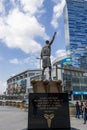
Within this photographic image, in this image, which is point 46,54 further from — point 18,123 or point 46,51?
point 18,123

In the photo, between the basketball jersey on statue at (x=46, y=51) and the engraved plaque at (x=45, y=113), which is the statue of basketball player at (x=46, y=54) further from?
the engraved plaque at (x=45, y=113)

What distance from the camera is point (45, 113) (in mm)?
13836

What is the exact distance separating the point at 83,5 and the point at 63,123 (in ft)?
609

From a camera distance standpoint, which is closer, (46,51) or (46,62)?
(46,62)

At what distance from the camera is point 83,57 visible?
14025 cm

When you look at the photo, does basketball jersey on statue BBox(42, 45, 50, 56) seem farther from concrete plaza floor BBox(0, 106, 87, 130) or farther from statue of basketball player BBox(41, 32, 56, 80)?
concrete plaza floor BBox(0, 106, 87, 130)

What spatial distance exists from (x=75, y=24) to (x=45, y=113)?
562 feet

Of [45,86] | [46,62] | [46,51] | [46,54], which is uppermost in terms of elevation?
[46,51]

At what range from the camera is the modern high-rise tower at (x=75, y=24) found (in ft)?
573

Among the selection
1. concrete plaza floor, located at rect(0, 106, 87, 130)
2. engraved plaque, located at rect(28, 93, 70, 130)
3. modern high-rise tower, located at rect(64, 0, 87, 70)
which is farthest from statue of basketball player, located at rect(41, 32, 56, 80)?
modern high-rise tower, located at rect(64, 0, 87, 70)

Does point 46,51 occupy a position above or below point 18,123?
above

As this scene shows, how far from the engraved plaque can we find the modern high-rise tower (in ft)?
489

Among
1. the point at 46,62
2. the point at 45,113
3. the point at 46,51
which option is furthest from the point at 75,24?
the point at 45,113

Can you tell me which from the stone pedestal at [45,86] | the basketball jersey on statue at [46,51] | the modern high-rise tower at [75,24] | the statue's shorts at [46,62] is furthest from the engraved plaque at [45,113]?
the modern high-rise tower at [75,24]
